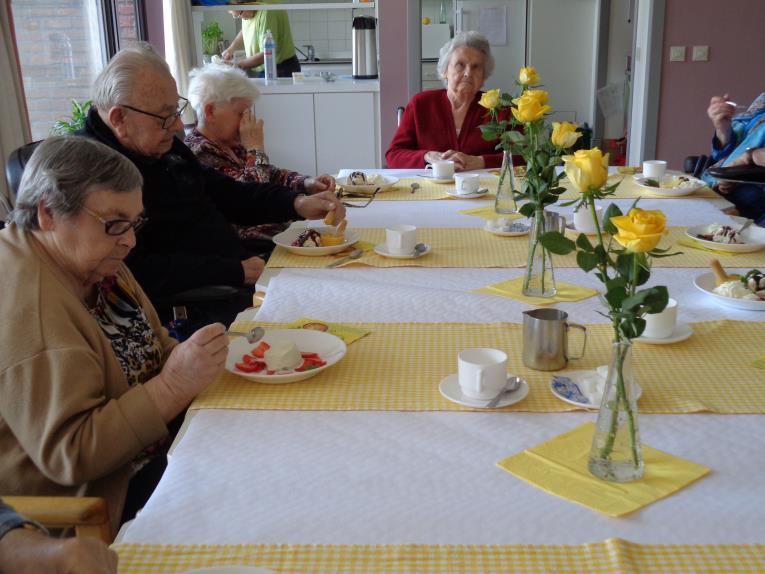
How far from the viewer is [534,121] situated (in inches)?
79.9

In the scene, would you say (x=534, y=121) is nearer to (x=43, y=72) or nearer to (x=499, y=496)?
(x=499, y=496)

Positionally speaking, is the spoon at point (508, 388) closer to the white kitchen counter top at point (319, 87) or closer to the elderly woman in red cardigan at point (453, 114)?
the elderly woman in red cardigan at point (453, 114)

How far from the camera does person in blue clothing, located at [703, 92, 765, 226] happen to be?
3.04 metres

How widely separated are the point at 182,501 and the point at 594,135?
6090mm

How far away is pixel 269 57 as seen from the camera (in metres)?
5.41

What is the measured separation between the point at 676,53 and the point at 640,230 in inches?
189

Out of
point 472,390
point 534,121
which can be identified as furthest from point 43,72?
point 472,390

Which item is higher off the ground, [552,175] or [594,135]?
[552,175]

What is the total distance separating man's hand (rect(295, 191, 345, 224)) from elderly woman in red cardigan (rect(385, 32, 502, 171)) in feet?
3.34

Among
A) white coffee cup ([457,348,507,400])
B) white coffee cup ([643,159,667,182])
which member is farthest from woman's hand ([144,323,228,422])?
white coffee cup ([643,159,667,182])

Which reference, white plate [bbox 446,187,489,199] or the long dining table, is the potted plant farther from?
the long dining table

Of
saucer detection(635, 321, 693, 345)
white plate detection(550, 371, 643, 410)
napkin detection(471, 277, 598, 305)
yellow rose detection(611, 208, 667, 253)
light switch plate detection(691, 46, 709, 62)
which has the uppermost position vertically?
light switch plate detection(691, 46, 709, 62)

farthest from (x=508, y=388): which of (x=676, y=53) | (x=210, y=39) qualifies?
(x=210, y=39)

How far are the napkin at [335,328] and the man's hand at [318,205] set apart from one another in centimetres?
88
